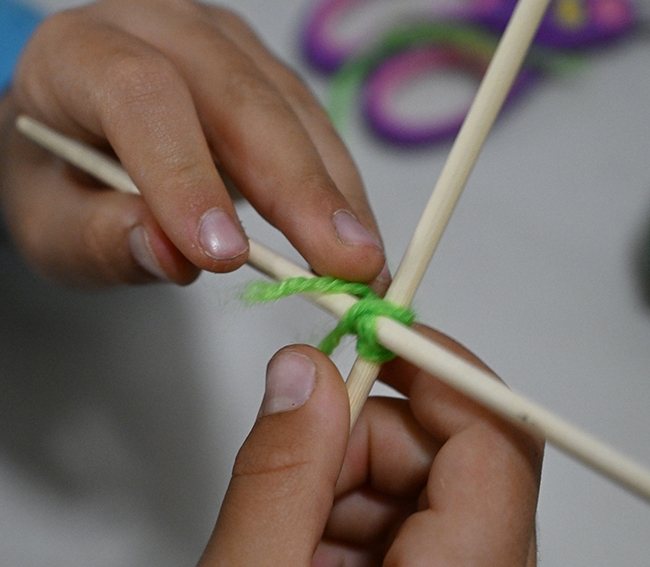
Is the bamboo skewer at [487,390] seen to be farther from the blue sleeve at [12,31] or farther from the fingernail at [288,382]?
the blue sleeve at [12,31]

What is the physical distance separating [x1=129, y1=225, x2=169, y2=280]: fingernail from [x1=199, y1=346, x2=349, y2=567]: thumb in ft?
0.52

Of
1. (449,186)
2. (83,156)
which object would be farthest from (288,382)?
(83,156)

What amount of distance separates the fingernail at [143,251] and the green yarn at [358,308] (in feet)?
0.36

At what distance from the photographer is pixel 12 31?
0.72 metres

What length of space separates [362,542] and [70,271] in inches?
13.6

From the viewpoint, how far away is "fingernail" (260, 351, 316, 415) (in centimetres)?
35

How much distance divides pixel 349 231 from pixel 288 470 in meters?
0.15

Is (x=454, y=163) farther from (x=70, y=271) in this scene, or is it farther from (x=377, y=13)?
(x=377, y=13)

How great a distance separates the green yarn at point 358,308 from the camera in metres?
0.38

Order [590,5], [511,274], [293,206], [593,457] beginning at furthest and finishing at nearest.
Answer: [590,5] < [511,274] < [293,206] < [593,457]

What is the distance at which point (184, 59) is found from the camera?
512 mm

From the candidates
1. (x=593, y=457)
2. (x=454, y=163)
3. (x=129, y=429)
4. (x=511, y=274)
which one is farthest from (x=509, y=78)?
(x=129, y=429)

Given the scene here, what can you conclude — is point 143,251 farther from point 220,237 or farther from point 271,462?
point 271,462

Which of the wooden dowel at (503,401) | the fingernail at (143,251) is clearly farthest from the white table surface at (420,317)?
the wooden dowel at (503,401)
